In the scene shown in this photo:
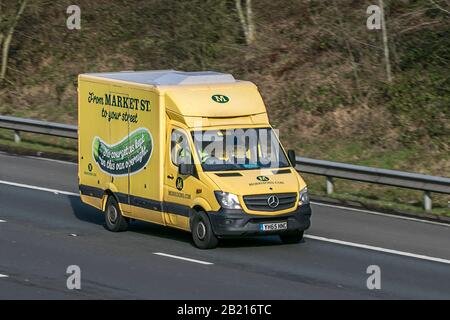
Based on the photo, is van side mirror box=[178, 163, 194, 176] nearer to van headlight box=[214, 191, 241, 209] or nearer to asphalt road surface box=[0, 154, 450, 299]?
van headlight box=[214, 191, 241, 209]

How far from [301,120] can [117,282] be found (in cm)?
1390

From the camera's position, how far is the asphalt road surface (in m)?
16.9

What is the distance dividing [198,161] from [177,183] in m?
0.57

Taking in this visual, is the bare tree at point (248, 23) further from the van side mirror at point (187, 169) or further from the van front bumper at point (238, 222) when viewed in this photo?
the van front bumper at point (238, 222)

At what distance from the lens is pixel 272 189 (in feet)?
64.3

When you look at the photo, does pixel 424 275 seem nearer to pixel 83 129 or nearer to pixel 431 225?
pixel 431 225

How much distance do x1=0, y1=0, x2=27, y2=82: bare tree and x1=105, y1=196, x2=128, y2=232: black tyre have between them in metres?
16.2

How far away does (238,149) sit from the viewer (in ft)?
66.6

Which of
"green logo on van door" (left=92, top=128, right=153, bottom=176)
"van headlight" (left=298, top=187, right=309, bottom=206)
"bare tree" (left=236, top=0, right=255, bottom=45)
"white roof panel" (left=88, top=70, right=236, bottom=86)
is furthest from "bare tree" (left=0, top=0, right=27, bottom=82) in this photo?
"van headlight" (left=298, top=187, right=309, bottom=206)

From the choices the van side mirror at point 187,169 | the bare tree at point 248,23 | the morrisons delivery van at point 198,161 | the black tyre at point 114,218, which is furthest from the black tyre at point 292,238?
the bare tree at point 248,23

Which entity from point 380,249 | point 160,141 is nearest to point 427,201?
point 380,249

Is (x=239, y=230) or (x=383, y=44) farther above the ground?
(x=383, y=44)
